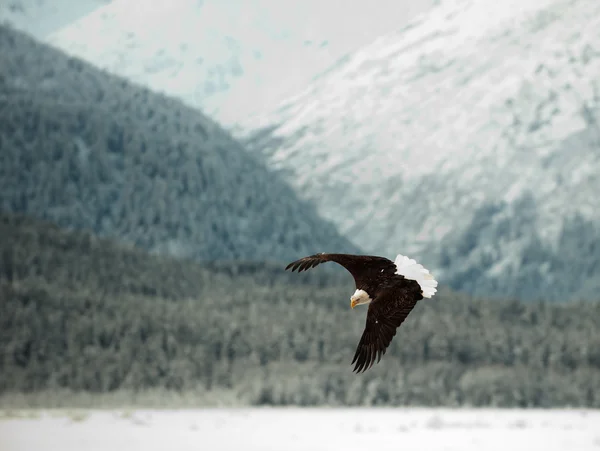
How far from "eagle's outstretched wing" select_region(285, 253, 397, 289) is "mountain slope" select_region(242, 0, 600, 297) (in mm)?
65169

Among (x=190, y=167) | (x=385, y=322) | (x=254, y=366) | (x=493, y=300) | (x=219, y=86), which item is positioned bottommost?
(x=385, y=322)

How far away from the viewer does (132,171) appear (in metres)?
71.6

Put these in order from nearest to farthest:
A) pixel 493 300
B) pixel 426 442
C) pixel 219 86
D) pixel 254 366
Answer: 1. pixel 426 442
2. pixel 254 366
3. pixel 493 300
4. pixel 219 86

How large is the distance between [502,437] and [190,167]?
140 feet

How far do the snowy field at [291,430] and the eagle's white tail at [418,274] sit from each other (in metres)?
20.6

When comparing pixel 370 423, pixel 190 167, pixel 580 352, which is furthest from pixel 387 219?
pixel 370 423

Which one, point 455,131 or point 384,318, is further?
point 455,131

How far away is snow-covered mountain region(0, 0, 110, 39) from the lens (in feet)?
294

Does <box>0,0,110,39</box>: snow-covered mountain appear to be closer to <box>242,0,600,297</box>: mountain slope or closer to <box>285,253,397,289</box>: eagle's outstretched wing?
<box>242,0,600,297</box>: mountain slope

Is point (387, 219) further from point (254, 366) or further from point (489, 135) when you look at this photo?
point (254, 366)

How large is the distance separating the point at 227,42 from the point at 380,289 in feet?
270

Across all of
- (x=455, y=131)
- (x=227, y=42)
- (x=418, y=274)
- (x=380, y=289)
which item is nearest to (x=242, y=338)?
(x=455, y=131)

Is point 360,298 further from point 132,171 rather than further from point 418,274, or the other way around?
point 132,171

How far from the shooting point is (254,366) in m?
49.5
